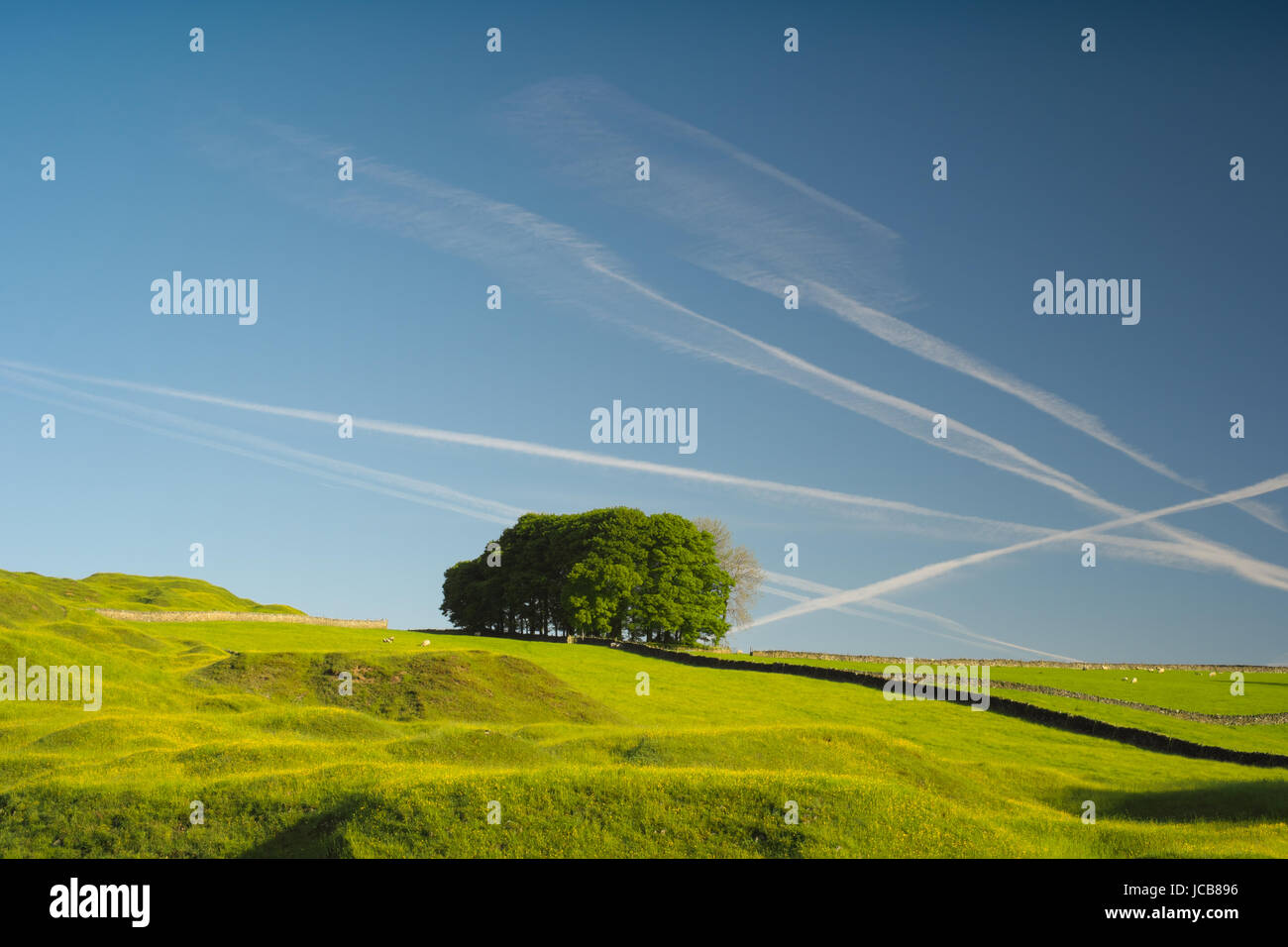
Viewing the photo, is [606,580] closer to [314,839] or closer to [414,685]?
[414,685]

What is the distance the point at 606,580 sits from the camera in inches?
4021

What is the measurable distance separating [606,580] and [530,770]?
77216 mm

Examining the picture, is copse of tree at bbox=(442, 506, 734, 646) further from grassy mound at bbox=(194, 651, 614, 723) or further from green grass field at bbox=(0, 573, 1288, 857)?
grassy mound at bbox=(194, 651, 614, 723)

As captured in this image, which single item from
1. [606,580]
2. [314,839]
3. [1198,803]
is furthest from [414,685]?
[606,580]

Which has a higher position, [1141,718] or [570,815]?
[570,815]

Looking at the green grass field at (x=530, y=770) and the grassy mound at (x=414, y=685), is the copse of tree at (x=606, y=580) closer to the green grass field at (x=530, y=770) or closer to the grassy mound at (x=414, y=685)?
the green grass field at (x=530, y=770)

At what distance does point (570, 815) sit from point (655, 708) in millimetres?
38634

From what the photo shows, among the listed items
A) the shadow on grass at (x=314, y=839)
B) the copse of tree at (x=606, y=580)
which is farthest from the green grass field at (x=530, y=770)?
the copse of tree at (x=606, y=580)

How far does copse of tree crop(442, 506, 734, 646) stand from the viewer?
103m

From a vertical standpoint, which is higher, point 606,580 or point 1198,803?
point 606,580
